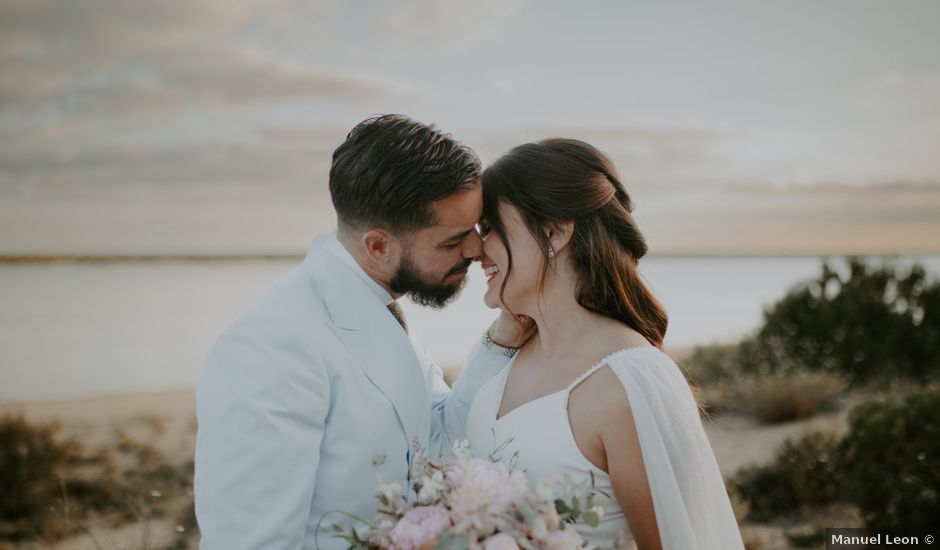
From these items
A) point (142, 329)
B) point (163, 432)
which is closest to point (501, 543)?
point (163, 432)

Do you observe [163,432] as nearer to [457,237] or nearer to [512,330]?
[512,330]

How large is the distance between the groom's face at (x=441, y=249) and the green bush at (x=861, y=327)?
28.9 ft

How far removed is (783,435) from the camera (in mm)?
8672

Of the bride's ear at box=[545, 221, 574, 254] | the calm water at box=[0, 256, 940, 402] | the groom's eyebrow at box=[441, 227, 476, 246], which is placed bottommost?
the calm water at box=[0, 256, 940, 402]

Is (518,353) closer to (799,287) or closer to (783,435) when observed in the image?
(783,435)

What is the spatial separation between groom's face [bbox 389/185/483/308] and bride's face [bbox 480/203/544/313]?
111mm

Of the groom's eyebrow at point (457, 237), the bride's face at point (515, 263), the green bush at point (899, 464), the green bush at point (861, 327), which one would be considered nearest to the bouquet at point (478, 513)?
the bride's face at point (515, 263)

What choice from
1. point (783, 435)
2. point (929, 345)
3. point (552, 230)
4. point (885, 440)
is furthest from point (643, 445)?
point (929, 345)

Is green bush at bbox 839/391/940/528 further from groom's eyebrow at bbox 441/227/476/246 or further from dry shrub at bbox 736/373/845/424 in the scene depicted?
groom's eyebrow at bbox 441/227/476/246

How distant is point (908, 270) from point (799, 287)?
1.53 meters

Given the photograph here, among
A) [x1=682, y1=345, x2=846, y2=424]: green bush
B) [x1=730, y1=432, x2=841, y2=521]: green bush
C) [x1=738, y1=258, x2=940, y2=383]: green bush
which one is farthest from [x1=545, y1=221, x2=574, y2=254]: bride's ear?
[x1=738, y1=258, x2=940, y2=383]: green bush

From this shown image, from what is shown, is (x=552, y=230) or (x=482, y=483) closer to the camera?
(x=482, y=483)

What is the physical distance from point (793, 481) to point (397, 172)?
5.48m

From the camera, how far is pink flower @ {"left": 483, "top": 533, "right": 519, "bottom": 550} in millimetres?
1710
